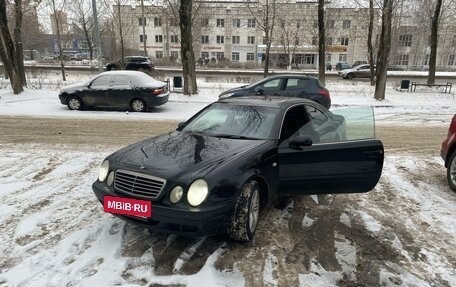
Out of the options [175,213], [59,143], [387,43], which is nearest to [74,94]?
[59,143]

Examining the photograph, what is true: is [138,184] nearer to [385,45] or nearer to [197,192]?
[197,192]

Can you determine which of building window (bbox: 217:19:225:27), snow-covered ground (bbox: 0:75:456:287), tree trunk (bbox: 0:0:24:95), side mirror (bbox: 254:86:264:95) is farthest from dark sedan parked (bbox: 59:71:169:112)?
building window (bbox: 217:19:225:27)

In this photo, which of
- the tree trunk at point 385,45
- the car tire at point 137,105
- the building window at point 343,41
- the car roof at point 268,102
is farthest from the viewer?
the building window at point 343,41

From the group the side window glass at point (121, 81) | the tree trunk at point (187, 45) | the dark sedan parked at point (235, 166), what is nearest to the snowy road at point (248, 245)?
the dark sedan parked at point (235, 166)

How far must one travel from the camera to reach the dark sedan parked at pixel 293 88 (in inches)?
468

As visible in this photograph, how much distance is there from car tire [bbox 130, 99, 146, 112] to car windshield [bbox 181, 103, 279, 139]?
8.26 meters

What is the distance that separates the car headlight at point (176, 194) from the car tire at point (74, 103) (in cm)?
1103

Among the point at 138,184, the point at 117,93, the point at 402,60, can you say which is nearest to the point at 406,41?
the point at 402,60

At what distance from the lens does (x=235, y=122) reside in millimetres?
4590

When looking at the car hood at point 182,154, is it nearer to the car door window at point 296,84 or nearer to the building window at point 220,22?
the car door window at point 296,84

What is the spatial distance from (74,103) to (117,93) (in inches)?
68.7

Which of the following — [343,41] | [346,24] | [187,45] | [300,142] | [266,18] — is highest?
[346,24]

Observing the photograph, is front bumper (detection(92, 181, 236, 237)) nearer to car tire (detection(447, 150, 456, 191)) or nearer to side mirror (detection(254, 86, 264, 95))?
car tire (detection(447, 150, 456, 191))

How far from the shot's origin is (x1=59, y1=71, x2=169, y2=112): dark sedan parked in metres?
12.6
